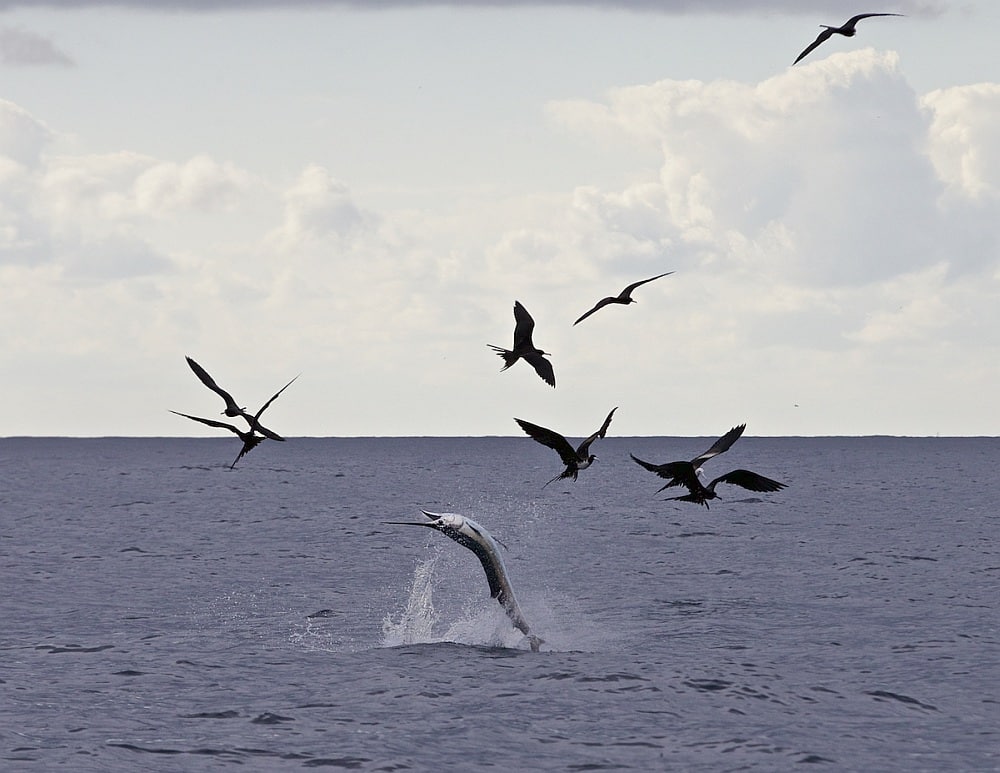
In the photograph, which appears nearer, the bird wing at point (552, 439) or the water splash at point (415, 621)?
the bird wing at point (552, 439)

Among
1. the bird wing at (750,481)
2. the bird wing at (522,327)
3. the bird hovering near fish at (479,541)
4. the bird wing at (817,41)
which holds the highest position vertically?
the bird wing at (817,41)

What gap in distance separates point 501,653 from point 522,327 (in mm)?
10906

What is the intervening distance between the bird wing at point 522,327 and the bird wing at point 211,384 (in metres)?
5.13

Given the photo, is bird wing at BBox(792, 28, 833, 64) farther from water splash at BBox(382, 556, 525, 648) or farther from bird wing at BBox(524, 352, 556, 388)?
water splash at BBox(382, 556, 525, 648)

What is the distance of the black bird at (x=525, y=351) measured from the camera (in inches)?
917

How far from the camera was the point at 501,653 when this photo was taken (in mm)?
32406

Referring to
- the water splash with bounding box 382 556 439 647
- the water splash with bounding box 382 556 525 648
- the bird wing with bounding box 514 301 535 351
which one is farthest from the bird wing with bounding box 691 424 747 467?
the water splash with bounding box 382 556 439 647

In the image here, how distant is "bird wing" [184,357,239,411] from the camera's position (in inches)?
941

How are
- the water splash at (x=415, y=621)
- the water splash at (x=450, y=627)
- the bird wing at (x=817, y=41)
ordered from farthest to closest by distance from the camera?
the water splash at (x=415, y=621) → the water splash at (x=450, y=627) → the bird wing at (x=817, y=41)

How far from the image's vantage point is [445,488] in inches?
5207

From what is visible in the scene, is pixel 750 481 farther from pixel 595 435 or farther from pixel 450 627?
pixel 450 627

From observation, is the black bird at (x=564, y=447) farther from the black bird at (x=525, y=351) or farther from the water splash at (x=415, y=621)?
the water splash at (x=415, y=621)

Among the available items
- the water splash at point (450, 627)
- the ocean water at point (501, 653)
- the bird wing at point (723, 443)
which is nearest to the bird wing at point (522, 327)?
the bird wing at point (723, 443)

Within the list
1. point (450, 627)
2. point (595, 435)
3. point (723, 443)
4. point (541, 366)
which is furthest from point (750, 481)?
point (450, 627)
